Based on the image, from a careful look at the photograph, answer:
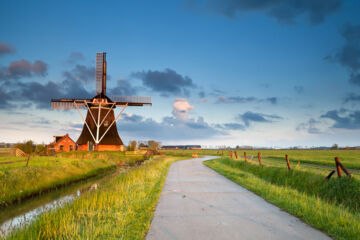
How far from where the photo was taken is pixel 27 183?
43.5 feet

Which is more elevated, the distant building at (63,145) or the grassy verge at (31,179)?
the distant building at (63,145)

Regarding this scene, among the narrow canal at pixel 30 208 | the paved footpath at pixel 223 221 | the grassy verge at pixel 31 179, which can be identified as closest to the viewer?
the paved footpath at pixel 223 221

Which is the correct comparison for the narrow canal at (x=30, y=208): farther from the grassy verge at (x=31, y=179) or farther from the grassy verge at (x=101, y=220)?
the grassy verge at (x=101, y=220)

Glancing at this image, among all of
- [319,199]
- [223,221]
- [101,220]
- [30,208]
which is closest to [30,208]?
[30,208]

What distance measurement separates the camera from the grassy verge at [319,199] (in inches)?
213

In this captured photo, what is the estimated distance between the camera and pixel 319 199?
26.3ft

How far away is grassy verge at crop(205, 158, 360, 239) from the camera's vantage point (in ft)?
17.7

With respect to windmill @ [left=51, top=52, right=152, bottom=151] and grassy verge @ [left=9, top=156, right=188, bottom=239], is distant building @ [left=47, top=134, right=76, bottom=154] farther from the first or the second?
grassy verge @ [left=9, top=156, right=188, bottom=239]

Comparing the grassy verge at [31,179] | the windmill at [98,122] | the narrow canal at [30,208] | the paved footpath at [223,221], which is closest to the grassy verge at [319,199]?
the paved footpath at [223,221]

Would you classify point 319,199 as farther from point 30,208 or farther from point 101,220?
point 30,208

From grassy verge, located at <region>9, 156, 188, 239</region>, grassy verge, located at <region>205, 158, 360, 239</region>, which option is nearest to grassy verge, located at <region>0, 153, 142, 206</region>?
grassy verge, located at <region>9, 156, 188, 239</region>

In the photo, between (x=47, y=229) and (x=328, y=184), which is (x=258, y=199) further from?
(x=47, y=229)

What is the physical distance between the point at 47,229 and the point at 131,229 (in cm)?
188

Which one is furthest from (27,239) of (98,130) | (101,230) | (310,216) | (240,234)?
(98,130)
